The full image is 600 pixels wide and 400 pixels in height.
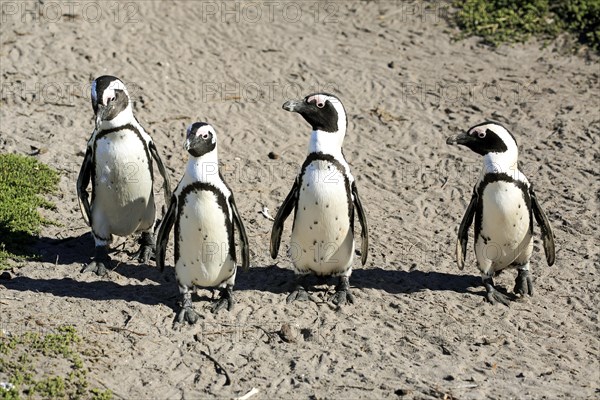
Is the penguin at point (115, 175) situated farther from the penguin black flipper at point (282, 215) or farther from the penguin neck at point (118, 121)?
the penguin black flipper at point (282, 215)

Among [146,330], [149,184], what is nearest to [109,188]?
[149,184]

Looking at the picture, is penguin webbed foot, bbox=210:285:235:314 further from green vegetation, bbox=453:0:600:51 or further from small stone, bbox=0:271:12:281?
green vegetation, bbox=453:0:600:51

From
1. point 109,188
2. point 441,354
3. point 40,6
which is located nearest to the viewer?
point 441,354

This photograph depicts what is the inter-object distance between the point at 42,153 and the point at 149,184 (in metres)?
1.92

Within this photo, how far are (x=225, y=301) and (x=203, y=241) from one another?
0.49 m

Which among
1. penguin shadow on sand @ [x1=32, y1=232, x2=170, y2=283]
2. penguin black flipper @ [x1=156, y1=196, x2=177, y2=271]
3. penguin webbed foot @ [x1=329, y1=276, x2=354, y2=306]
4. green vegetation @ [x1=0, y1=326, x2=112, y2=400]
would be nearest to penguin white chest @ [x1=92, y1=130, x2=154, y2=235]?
penguin shadow on sand @ [x1=32, y1=232, x2=170, y2=283]

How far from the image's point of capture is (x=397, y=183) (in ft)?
28.9

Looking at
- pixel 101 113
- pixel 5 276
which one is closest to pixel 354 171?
pixel 101 113

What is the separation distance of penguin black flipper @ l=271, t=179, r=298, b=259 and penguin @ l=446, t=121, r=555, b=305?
1.11 metres

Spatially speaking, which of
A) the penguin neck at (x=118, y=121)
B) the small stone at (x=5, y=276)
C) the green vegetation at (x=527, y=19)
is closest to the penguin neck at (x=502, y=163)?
the penguin neck at (x=118, y=121)

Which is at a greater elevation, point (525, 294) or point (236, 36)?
point (236, 36)

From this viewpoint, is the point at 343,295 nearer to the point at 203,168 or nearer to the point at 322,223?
the point at 322,223

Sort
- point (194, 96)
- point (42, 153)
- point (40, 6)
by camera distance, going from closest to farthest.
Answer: point (42, 153) → point (194, 96) → point (40, 6)

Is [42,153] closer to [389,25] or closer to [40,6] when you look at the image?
[40,6]
